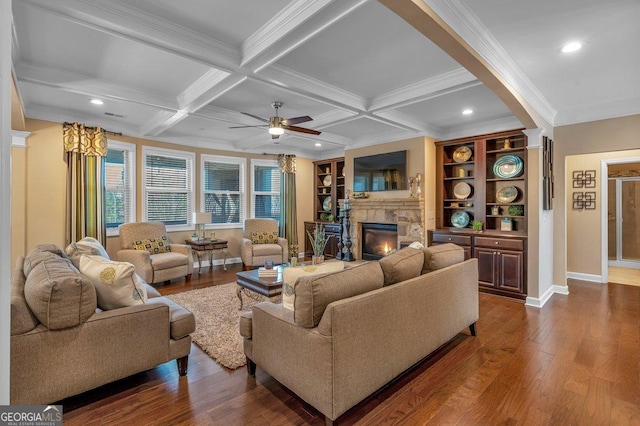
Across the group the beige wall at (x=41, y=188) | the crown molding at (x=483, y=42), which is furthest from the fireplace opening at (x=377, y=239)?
the beige wall at (x=41, y=188)

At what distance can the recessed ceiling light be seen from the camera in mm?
2688

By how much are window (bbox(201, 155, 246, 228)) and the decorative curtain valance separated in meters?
1.85

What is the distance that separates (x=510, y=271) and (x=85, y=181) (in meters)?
6.46

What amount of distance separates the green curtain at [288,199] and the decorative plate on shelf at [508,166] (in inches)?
169

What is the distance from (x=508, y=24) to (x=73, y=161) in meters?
5.71

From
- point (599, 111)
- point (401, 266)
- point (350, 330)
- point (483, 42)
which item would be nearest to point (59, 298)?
point (350, 330)

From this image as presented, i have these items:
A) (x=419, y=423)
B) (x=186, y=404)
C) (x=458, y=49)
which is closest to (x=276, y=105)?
(x=458, y=49)

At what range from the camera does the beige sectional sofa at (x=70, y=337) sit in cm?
181

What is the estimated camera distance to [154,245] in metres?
5.36

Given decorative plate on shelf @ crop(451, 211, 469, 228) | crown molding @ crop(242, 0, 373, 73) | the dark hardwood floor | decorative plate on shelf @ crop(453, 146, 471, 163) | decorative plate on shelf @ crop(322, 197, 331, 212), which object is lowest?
the dark hardwood floor

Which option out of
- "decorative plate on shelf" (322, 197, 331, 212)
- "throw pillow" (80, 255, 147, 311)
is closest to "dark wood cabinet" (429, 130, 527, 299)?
"decorative plate on shelf" (322, 197, 331, 212)

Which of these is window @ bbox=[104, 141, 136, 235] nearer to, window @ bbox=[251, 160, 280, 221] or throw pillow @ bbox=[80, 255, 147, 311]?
window @ bbox=[251, 160, 280, 221]

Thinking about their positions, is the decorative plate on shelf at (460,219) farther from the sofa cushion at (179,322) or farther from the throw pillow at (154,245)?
the throw pillow at (154,245)

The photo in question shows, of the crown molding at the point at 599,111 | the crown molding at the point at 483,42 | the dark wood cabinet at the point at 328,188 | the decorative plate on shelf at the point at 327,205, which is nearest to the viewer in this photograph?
the crown molding at the point at 483,42
